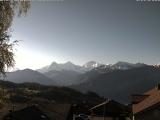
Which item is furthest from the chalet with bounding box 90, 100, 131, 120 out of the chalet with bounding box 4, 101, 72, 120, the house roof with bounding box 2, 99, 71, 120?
the house roof with bounding box 2, 99, 71, 120

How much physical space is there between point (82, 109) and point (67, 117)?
20.5m

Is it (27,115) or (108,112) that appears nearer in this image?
(108,112)

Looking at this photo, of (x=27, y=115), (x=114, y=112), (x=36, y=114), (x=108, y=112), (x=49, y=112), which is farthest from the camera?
(x=49, y=112)

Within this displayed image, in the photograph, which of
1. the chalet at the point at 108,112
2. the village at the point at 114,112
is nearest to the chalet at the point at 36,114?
the village at the point at 114,112

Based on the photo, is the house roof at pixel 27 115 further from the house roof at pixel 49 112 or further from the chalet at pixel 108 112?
the chalet at pixel 108 112

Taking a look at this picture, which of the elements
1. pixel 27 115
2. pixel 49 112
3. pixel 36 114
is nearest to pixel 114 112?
pixel 36 114

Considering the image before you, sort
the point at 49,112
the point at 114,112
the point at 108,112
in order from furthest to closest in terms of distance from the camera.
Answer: the point at 49,112, the point at 114,112, the point at 108,112

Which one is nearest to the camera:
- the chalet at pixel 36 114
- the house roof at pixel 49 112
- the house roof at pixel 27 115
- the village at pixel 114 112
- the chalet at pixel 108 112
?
the village at pixel 114 112

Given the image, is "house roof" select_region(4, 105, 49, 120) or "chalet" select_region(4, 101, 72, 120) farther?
"chalet" select_region(4, 101, 72, 120)

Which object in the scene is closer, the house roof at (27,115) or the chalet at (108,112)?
the chalet at (108,112)

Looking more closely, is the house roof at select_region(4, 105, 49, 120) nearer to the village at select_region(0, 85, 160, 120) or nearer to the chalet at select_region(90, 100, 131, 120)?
the village at select_region(0, 85, 160, 120)

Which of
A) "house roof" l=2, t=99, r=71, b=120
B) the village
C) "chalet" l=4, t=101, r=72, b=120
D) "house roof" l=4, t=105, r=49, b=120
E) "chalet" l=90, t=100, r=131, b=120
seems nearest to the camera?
the village

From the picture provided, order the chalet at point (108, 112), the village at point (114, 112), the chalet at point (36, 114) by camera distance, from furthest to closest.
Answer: the chalet at point (36, 114), the chalet at point (108, 112), the village at point (114, 112)

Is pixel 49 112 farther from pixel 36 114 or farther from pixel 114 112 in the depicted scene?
pixel 114 112
